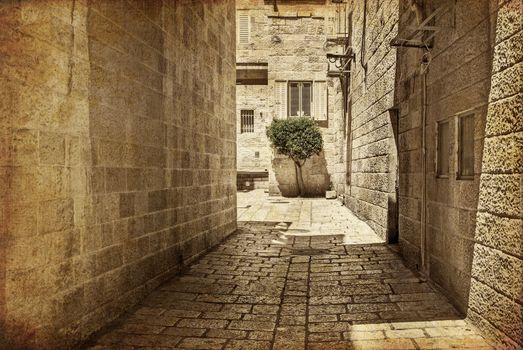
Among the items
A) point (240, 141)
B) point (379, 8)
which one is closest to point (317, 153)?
point (240, 141)

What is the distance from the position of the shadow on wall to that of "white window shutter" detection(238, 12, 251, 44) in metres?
6.42

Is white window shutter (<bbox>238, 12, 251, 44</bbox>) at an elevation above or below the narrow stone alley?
above

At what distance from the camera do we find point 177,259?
5.45 meters

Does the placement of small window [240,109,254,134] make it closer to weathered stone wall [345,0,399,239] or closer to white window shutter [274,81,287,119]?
white window shutter [274,81,287,119]

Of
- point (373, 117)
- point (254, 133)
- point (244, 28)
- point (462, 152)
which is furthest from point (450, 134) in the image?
point (244, 28)

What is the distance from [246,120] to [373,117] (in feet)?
43.7

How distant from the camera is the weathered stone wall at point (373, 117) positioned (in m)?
7.23

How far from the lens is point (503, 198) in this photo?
310cm

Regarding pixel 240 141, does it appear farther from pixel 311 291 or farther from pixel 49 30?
pixel 49 30

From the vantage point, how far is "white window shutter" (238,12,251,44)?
20.2 metres

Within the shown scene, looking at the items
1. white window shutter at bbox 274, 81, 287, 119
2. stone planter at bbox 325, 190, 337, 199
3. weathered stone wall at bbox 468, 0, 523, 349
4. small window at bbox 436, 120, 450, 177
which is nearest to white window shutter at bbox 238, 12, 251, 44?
white window shutter at bbox 274, 81, 287, 119

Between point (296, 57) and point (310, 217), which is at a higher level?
point (296, 57)

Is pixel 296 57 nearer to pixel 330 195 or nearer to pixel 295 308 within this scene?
pixel 330 195

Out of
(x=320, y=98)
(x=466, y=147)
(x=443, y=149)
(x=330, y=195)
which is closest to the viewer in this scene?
(x=466, y=147)
